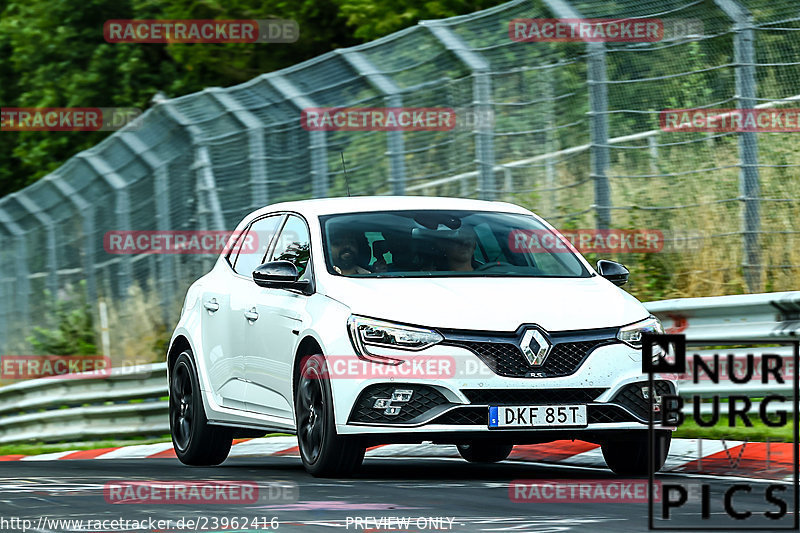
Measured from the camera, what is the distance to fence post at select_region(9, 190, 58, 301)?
2450 cm

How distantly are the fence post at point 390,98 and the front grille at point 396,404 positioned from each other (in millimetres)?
7990

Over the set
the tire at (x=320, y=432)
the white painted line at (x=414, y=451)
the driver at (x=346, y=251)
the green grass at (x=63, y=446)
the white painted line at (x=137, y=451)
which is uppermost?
the driver at (x=346, y=251)

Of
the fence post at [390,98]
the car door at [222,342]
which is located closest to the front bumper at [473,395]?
the car door at [222,342]

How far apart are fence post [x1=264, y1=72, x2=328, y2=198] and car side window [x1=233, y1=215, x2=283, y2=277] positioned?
20.6ft

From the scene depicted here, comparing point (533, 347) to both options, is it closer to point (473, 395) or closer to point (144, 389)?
point (473, 395)

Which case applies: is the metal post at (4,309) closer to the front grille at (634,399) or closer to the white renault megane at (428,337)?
the white renault megane at (428,337)

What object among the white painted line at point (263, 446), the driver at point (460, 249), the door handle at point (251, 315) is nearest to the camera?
the driver at point (460, 249)

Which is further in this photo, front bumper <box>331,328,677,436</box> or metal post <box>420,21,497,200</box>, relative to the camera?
metal post <box>420,21,497,200</box>

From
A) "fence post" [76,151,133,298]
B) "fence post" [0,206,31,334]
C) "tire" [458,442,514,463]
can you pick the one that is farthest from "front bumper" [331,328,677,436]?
"fence post" [0,206,31,334]

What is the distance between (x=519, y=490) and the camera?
895 cm

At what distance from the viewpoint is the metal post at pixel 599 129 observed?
1477 cm

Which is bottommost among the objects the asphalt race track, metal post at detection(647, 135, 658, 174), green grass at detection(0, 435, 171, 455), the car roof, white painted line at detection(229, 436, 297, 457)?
green grass at detection(0, 435, 171, 455)

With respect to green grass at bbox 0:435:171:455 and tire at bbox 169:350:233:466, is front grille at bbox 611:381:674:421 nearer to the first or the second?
tire at bbox 169:350:233:466

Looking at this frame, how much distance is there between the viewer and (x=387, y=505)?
8234 millimetres
